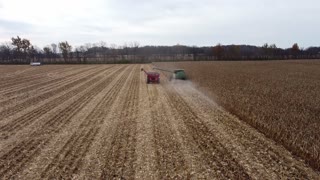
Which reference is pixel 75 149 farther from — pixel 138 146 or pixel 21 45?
pixel 21 45

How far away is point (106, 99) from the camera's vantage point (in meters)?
16.9

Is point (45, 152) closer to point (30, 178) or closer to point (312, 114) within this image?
point (30, 178)

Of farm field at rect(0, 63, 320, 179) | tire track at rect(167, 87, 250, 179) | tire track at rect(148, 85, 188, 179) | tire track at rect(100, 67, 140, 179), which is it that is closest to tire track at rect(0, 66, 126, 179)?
farm field at rect(0, 63, 320, 179)

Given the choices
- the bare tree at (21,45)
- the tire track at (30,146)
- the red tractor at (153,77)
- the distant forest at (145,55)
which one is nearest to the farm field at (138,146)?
the tire track at (30,146)

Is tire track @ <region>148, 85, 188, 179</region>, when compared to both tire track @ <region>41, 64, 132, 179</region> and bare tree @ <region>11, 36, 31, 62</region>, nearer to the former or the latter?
tire track @ <region>41, 64, 132, 179</region>

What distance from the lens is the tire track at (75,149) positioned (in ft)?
21.3

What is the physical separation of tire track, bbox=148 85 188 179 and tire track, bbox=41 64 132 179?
80.5 inches

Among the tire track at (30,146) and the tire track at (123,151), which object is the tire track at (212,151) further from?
the tire track at (30,146)

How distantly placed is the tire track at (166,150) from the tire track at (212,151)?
0.62 meters

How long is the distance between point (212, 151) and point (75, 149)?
3907mm

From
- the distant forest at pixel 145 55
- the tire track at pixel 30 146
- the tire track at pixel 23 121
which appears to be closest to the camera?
the tire track at pixel 30 146

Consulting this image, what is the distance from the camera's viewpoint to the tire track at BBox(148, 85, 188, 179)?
648 cm

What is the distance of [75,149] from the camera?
7.98 meters

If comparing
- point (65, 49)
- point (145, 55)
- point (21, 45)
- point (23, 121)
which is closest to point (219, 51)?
point (145, 55)
